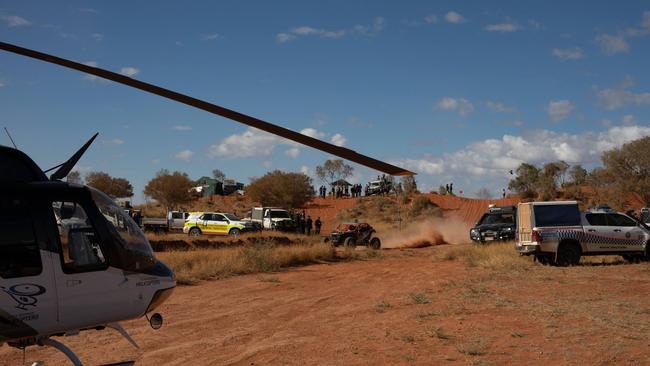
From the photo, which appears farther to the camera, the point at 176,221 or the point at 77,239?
the point at 176,221

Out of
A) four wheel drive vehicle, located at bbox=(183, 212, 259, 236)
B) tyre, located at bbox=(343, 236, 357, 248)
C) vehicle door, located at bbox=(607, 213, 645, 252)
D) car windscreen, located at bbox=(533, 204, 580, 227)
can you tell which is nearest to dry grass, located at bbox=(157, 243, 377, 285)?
tyre, located at bbox=(343, 236, 357, 248)

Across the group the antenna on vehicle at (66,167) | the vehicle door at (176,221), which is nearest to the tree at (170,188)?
the vehicle door at (176,221)

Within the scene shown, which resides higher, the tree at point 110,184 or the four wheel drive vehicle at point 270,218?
the tree at point 110,184

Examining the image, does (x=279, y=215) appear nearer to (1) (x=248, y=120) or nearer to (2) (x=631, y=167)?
(2) (x=631, y=167)

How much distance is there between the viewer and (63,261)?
6090mm

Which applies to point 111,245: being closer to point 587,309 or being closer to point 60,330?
point 60,330

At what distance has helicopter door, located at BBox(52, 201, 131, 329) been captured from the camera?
6.08 m

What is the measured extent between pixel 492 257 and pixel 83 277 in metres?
18.8

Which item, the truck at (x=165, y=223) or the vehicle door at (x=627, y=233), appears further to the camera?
the truck at (x=165, y=223)

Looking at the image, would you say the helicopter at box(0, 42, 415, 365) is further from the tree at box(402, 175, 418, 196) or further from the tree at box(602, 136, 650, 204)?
the tree at box(402, 175, 418, 196)

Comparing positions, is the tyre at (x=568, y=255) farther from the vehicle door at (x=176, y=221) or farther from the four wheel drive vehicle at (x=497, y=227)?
the vehicle door at (x=176, y=221)

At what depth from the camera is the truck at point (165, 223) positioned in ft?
146

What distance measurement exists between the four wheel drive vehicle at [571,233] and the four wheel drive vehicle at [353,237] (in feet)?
39.2

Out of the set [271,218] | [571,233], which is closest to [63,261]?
[571,233]
